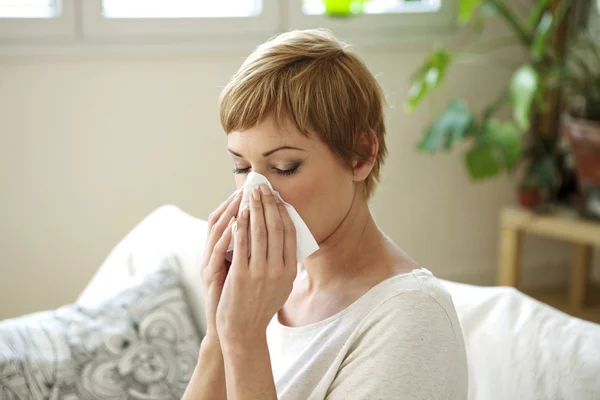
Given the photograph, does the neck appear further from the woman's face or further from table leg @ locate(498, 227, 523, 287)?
table leg @ locate(498, 227, 523, 287)

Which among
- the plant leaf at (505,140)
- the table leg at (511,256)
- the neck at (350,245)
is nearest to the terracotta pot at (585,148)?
the plant leaf at (505,140)

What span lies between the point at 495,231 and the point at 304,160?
291 cm

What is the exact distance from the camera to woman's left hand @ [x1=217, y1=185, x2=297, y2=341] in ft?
3.81

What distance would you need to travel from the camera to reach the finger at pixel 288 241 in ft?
3.86

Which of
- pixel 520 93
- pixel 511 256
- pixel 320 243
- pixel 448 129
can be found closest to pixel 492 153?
pixel 448 129

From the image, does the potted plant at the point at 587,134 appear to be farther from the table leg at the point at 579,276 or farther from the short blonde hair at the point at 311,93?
the short blonde hair at the point at 311,93

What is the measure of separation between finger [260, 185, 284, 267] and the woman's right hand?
0.07 m

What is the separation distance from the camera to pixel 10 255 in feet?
10.2

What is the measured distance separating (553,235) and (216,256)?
2.41 m

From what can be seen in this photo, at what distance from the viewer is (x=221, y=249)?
4.06 ft

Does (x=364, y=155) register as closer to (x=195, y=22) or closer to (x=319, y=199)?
(x=319, y=199)

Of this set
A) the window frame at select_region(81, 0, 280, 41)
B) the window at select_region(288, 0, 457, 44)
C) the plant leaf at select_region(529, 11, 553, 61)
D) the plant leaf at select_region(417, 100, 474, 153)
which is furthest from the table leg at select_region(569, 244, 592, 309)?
the window frame at select_region(81, 0, 280, 41)

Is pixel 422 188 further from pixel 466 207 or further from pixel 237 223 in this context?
pixel 237 223

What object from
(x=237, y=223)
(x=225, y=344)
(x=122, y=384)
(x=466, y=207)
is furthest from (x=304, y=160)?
(x=466, y=207)
